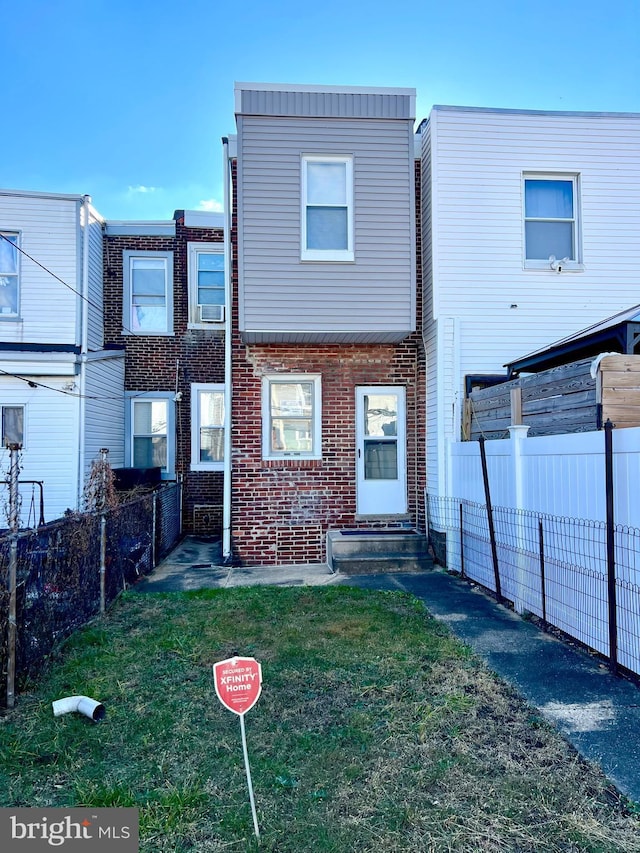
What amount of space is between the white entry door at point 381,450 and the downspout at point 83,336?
5.27 m

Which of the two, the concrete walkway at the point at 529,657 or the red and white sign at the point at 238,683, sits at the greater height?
the red and white sign at the point at 238,683

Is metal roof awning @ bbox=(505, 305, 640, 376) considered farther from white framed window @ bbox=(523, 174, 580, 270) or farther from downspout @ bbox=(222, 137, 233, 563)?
downspout @ bbox=(222, 137, 233, 563)

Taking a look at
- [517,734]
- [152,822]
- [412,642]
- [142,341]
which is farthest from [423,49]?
[152,822]

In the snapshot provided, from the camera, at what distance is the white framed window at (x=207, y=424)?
11906mm

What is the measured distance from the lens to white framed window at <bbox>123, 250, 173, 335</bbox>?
40.1ft

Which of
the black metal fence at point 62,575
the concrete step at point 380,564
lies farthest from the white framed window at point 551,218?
the black metal fence at point 62,575

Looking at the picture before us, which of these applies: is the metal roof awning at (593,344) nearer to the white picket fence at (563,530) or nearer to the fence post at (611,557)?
the white picket fence at (563,530)

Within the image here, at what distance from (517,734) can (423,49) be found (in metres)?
11.2

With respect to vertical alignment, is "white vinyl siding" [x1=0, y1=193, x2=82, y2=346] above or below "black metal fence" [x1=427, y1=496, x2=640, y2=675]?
above

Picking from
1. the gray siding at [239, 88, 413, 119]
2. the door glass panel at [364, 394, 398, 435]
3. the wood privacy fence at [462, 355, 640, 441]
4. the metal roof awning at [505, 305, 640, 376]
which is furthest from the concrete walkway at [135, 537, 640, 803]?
the gray siding at [239, 88, 413, 119]

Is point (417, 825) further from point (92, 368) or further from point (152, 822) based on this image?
point (92, 368)

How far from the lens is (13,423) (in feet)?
34.7

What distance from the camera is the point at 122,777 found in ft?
9.52

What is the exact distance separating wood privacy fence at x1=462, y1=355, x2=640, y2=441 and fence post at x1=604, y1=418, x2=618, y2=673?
0.53 m
